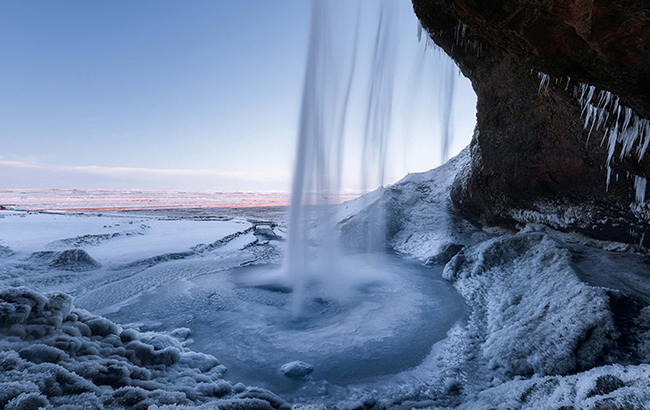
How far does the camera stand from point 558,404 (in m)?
2.09

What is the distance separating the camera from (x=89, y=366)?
2537 millimetres

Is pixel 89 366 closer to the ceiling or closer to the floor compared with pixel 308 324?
closer to the ceiling

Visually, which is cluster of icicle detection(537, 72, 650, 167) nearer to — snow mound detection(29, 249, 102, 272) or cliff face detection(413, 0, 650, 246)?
cliff face detection(413, 0, 650, 246)

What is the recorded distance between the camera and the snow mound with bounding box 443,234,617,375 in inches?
124

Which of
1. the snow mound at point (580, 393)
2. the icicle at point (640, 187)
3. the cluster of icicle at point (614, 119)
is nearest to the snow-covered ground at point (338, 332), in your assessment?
the snow mound at point (580, 393)

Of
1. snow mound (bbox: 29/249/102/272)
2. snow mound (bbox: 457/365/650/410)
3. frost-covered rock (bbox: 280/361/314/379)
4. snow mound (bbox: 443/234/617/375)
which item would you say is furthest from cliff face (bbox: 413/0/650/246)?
snow mound (bbox: 29/249/102/272)

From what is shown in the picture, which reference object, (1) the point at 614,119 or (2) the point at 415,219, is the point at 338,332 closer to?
(1) the point at 614,119

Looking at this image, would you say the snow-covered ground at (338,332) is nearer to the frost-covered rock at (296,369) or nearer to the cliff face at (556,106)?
the frost-covered rock at (296,369)

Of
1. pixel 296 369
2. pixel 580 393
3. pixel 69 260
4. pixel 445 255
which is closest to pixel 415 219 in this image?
pixel 445 255

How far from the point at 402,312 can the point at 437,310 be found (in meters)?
0.66

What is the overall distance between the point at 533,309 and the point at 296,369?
3.45 metres

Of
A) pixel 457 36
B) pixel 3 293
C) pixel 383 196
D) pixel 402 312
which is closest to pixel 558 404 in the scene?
pixel 402 312

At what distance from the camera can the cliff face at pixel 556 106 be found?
3.00 meters

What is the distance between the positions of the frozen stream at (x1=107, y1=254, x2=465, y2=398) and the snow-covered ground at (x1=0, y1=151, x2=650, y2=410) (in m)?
0.03
